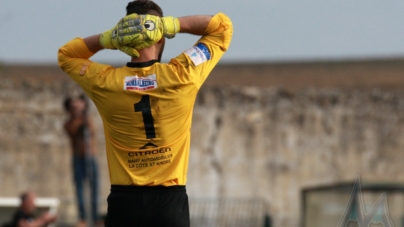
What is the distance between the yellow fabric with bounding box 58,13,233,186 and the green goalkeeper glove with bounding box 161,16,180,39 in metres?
0.12

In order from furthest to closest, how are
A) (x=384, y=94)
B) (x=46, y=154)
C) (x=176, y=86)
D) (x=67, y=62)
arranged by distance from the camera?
(x=384, y=94), (x=46, y=154), (x=67, y=62), (x=176, y=86)

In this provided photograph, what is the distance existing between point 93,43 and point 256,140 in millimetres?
19348

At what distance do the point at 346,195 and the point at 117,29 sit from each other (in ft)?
15.1

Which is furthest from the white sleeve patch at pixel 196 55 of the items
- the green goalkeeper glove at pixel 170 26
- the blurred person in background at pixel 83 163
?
the blurred person in background at pixel 83 163

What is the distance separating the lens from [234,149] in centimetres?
2336

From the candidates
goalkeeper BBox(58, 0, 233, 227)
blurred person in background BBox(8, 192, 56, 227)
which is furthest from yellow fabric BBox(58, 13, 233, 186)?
blurred person in background BBox(8, 192, 56, 227)

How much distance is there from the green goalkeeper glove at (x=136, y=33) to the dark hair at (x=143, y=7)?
9cm

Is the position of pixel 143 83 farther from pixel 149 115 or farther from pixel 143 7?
pixel 143 7

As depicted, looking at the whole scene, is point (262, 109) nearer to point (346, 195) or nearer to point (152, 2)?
point (346, 195)

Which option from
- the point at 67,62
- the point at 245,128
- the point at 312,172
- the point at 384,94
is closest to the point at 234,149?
the point at 245,128

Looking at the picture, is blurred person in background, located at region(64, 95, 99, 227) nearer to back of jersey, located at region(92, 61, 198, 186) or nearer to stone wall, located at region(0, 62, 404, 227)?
back of jersey, located at region(92, 61, 198, 186)

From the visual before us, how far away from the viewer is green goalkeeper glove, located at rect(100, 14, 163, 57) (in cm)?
395

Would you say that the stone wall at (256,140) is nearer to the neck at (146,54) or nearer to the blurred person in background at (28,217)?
the blurred person in background at (28,217)

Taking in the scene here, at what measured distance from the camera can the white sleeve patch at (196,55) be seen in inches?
159
